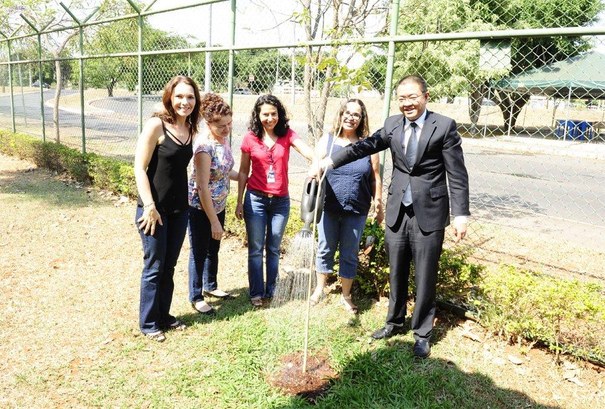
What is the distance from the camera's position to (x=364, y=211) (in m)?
3.66

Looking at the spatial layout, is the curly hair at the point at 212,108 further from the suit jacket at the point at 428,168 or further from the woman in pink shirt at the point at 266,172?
the suit jacket at the point at 428,168

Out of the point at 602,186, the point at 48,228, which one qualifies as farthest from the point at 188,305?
the point at 602,186

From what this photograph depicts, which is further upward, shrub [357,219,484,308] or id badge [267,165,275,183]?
id badge [267,165,275,183]

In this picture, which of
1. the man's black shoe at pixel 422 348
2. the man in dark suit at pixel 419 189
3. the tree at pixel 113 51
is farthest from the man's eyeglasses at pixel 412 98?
the tree at pixel 113 51

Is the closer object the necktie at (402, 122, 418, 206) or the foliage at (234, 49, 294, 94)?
the necktie at (402, 122, 418, 206)

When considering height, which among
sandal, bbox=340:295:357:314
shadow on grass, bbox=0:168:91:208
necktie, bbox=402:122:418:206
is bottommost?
sandal, bbox=340:295:357:314

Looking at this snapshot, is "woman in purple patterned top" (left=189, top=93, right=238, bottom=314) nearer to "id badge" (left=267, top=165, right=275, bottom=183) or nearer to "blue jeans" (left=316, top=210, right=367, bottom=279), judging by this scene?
"id badge" (left=267, top=165, right=275, bottom=183)

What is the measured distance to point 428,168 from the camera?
303 centimetres

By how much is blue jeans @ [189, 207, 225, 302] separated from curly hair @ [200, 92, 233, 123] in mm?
739

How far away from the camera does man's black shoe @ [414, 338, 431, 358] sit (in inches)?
128

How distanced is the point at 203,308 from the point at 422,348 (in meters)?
1.80

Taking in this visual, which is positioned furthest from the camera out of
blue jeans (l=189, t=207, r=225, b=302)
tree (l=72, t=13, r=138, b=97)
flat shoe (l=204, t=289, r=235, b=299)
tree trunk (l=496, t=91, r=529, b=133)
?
tree (l=72, t=13, r=138, b=97)

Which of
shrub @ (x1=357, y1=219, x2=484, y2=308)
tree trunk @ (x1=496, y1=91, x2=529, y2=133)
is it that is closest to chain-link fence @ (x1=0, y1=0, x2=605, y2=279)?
tree trunk @ (x1=496, y1=91, x2=529, y2=133)

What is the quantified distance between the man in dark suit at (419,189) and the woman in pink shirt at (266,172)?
0.75 metres
